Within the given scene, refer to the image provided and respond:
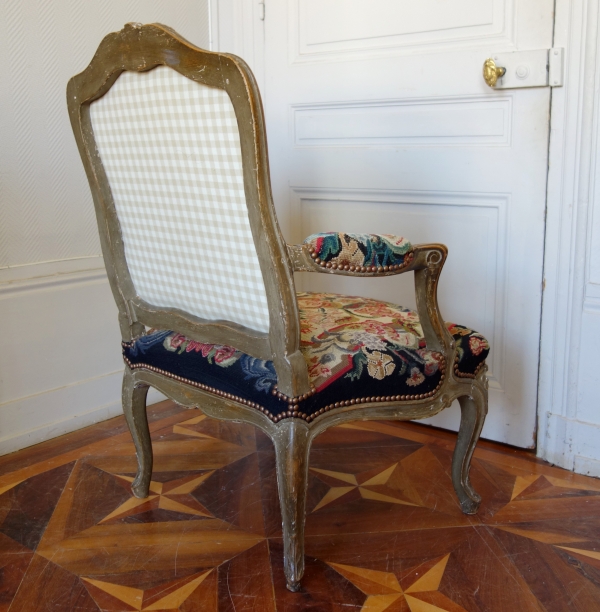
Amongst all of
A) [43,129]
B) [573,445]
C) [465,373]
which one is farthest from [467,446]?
[43,129]

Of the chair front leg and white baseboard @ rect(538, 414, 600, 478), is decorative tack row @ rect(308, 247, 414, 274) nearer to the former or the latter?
the chair front leg

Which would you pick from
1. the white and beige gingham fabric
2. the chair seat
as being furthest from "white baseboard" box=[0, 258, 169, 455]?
the white and beige gingham fabric

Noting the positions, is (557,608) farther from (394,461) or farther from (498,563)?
(394,461)

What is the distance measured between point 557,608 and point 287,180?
152 cm

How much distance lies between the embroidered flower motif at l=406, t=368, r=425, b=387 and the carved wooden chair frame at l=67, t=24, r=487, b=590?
4cm

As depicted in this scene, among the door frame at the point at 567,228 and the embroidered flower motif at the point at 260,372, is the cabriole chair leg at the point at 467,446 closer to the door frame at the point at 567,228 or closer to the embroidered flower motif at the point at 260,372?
the door frame at the point at 567,228

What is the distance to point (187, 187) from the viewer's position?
4.21 ft

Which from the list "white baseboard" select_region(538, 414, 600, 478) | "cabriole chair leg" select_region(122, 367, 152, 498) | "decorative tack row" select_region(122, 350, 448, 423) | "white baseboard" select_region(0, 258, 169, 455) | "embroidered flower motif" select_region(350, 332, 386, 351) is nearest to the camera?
"decorative tack row" select_region(122, 350, 448, 423)

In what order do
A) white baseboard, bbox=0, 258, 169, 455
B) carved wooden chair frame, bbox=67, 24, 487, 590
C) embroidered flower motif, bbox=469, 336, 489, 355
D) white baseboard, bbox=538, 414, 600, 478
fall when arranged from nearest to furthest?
carved wooden chair frame, bbox=67, 24, 487, 590, embroidered flower motif, bbox=469, 336, 489, 355, white baseboard, bbox=538, 414, 600, 478, white baseboard, bbox=0, 258, 169, 455

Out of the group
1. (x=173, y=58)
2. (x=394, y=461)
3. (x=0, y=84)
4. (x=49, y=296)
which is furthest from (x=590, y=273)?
(x=0, y=84)

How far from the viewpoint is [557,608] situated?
1327mm

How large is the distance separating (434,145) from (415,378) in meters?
0.88

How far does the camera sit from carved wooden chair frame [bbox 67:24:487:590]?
3.81 ft

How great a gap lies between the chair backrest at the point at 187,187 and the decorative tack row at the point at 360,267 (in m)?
0.05
